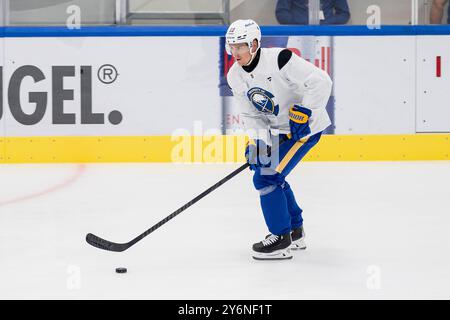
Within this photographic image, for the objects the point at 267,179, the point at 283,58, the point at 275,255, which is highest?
the point at 283,58

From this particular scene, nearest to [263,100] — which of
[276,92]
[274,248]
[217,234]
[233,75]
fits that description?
[276,92]

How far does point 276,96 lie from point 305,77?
15 cm

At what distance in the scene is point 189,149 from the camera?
7039 mm

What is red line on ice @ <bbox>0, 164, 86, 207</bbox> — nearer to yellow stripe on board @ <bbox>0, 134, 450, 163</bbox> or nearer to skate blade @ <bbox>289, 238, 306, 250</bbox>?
yellow stripe on board @ <bbox>0, 134, 450, 163</bbox>

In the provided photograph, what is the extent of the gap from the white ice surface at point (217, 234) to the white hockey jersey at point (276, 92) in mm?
570

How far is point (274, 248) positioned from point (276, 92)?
2.15 ft

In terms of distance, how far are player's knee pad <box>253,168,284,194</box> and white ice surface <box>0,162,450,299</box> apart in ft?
1.02

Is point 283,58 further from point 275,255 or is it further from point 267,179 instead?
point 275,255

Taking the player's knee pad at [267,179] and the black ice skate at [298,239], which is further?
the black ice skate at [298,239]

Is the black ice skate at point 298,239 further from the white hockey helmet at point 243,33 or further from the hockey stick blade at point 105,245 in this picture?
the white hockey helmet at point 243,33

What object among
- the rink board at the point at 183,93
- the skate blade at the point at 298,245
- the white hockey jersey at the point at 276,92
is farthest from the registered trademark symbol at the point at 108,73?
the skate blade at the point at 298,245

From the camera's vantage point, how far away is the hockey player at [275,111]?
13.5ft

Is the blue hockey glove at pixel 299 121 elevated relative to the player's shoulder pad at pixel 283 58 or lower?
lower
